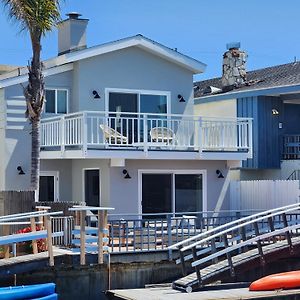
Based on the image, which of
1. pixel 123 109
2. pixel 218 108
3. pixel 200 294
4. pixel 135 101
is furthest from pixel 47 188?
pixel 200 294

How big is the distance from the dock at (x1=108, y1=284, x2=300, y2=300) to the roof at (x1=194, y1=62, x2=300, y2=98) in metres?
12.9

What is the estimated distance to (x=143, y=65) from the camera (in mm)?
26125

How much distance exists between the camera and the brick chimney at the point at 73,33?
26750 millimetres

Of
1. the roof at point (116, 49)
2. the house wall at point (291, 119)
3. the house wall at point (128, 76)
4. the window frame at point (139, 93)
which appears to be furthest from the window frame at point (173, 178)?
the house wall at point (291, 119)

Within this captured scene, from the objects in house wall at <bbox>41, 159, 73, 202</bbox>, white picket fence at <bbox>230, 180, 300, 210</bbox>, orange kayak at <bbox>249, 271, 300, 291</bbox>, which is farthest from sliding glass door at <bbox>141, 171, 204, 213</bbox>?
orange kayak at <bbox>249, 271, 300, 291</bbox>

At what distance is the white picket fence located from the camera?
24.3 m

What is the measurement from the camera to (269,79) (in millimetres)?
31250

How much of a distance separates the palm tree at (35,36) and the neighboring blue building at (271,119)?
995 cm

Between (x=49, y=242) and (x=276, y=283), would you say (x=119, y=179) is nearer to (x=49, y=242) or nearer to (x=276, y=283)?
(x=49, y=242)

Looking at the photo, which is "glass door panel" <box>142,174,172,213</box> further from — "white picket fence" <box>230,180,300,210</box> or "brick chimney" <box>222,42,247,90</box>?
"brick chimney" <box>222,42,247,90</box>

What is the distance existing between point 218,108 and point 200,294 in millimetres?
15290

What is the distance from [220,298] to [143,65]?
12.0 metres

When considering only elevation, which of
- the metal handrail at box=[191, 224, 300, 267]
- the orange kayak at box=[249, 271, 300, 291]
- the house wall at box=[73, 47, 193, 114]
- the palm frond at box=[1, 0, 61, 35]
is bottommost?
the orange kayak at box=[249, 271, 300, 291]

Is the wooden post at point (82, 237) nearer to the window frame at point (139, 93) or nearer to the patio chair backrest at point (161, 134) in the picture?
the patio chair backrest at point (161, 134)
